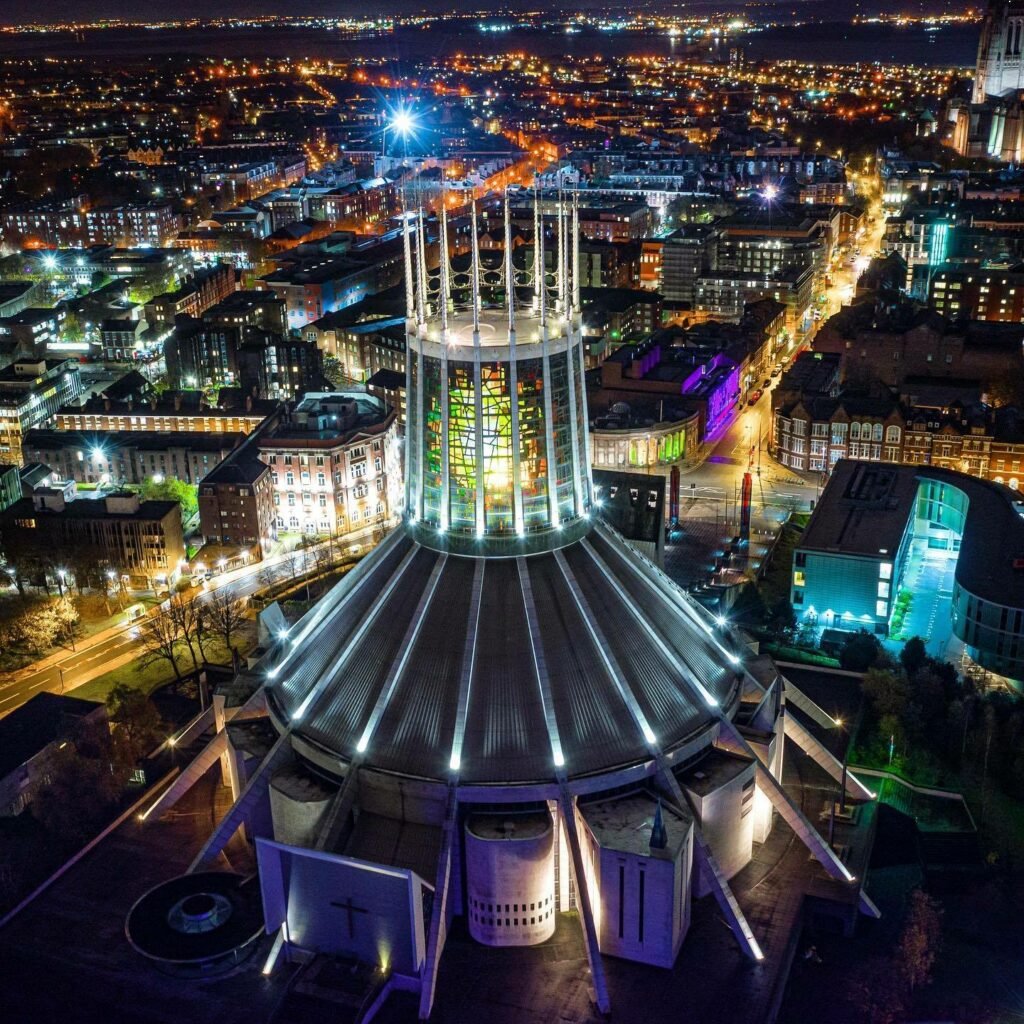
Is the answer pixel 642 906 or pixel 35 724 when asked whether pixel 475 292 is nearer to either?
pixel 642 906

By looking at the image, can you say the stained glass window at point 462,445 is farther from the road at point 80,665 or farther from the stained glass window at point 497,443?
the road at point 80,665

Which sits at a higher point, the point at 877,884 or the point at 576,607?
the point at 576,607

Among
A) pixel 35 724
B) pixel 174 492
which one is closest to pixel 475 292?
pixel 35 724

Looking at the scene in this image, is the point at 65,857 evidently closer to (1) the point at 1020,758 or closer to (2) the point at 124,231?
(1) the point at 1020,758

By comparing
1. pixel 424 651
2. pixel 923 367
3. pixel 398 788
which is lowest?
pixel 923 367

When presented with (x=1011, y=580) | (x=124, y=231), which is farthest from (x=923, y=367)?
(x=124, y=231)

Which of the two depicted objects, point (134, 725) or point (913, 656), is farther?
point (913, 656)
